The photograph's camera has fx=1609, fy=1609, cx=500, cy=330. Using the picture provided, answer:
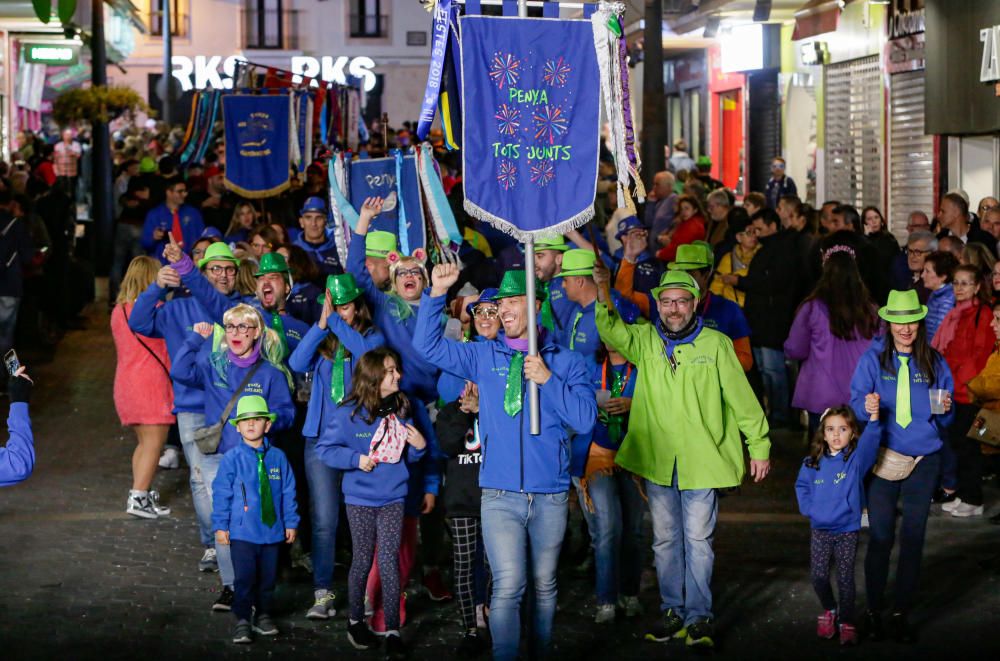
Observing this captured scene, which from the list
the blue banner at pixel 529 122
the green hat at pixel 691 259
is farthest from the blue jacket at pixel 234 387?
the green hat at pixel 691 259

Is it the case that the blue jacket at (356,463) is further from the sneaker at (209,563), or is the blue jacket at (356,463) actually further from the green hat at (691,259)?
the green hat at (691,259)

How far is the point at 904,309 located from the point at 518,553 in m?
2.57

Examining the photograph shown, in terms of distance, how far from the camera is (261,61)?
5934cm

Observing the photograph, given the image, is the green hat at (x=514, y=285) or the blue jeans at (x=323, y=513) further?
the blue jeans at (x=323, y=513)

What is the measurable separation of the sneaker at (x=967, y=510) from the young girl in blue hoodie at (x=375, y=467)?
15.1ft

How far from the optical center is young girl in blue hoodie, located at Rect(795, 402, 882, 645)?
8289 millimetres

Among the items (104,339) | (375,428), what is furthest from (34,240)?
(375,428)

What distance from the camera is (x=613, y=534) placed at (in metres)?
8.66

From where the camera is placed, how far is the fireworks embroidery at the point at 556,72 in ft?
25.1

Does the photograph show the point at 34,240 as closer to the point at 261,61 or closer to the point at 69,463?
the point at 69,463

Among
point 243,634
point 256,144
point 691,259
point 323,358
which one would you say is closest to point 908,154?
point 256,144

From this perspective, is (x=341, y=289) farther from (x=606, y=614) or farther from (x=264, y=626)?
(x=606, y=614)

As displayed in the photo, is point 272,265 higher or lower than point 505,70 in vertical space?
lower

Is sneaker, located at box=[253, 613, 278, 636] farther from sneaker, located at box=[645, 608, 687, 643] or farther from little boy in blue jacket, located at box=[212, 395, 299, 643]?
sneaker, located at box=[645, 608, 687, 643]
